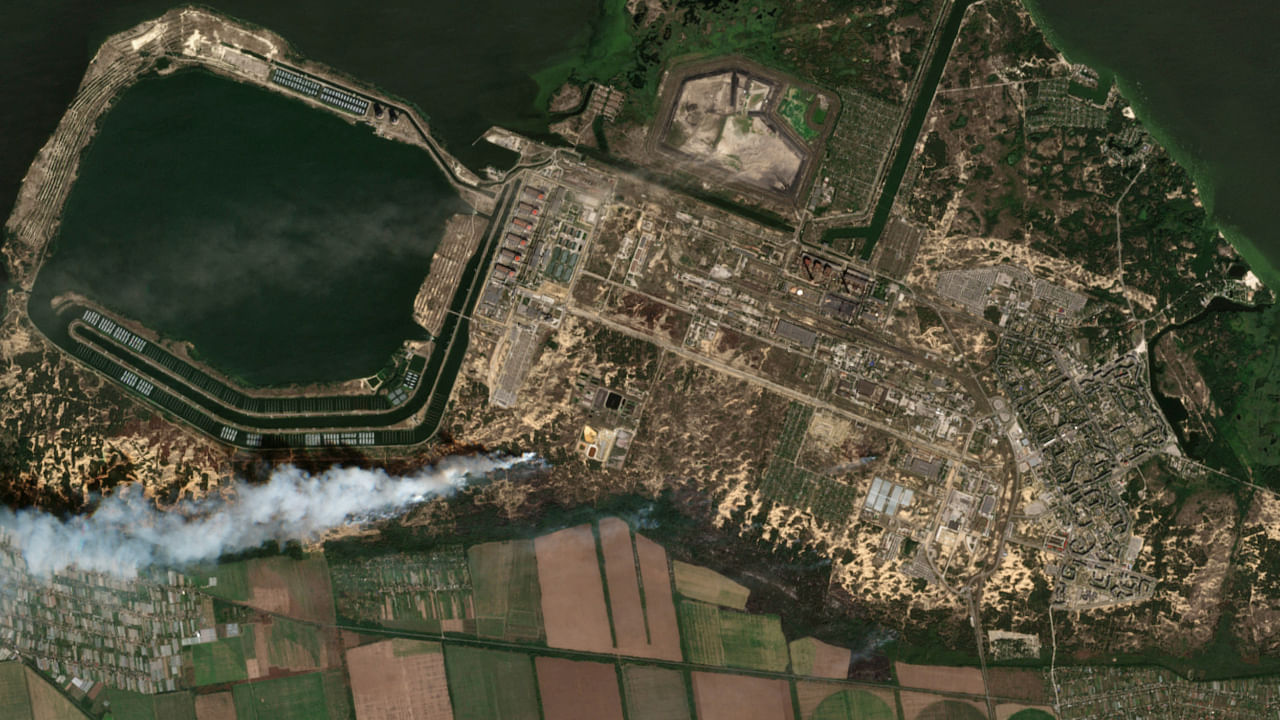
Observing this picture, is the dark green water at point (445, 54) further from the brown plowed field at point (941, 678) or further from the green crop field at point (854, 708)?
the brown plowed field at point (941, 678)

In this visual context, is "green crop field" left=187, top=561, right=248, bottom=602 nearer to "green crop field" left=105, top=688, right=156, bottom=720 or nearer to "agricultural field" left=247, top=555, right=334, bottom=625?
"agricultural field" left=247, top=555, right=334, bottom=625

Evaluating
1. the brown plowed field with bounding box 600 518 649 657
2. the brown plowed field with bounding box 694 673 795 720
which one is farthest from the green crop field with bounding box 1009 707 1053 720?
the brown plowed field with bounding box 600 518 649 657

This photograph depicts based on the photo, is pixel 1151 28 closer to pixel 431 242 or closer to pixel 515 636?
pixel 431 242

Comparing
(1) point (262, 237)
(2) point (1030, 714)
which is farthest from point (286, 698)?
(2) point (1030, 714)

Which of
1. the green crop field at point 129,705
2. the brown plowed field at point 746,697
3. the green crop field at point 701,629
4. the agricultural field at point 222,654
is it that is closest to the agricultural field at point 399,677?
the agricultural field at point 222,654

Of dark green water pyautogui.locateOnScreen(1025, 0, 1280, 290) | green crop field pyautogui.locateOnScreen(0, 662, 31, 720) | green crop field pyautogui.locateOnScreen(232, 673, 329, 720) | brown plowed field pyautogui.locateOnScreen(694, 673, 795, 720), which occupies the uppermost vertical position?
dark green water pyautogui.locateOnScreen(1025, 0, 1280, 290)

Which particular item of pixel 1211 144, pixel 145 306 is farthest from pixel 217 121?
pixel 1211 144

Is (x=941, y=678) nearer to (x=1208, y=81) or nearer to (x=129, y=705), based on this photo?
(x=1208, y=81)
